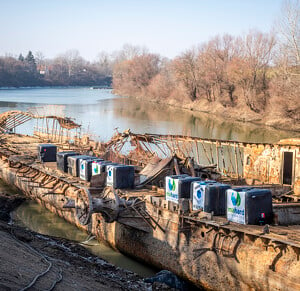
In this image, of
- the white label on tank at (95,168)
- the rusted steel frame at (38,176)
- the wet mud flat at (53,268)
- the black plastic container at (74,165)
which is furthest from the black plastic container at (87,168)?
the rusted steel frame at (38,176)

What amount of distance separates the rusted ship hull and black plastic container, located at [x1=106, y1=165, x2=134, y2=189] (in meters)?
1.82

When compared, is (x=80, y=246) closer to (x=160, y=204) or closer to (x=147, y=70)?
(x=160, y=204)

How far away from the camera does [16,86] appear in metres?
154

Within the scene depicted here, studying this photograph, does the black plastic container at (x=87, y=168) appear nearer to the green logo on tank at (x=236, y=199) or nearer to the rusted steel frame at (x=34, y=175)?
the rusted steel frame at (x=34, y=175)

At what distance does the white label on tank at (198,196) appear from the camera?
1808cm

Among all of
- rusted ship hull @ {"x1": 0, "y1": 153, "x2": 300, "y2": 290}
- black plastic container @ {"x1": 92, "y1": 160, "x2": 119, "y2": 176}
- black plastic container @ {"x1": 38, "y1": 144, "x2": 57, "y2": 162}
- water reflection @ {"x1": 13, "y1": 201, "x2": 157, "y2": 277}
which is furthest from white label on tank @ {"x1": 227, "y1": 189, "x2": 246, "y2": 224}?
black plastic container @ {"x1": 38, "y1": 144, "x2": 57, "y2": 162}

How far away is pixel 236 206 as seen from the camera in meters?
16.8

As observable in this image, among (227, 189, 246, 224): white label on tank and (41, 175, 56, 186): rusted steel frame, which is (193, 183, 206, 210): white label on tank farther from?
(41, 175, 56, 186): rusted steel frame

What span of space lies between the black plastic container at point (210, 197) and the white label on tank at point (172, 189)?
1181 mm

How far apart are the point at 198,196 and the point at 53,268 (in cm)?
600

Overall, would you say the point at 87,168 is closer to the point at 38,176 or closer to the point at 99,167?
the point at 99,167

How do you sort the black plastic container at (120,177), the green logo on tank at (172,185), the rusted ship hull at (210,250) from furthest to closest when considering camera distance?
the black plastic container at (120,177) → the green logo on tank at (172,185) → the rusted ship hull at (210,250)

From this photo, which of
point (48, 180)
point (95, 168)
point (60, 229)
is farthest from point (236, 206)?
point (48, 180)

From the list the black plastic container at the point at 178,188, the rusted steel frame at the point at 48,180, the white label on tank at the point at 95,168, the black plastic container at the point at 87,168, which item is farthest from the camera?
the rusted steel frame at the point at 48,180
